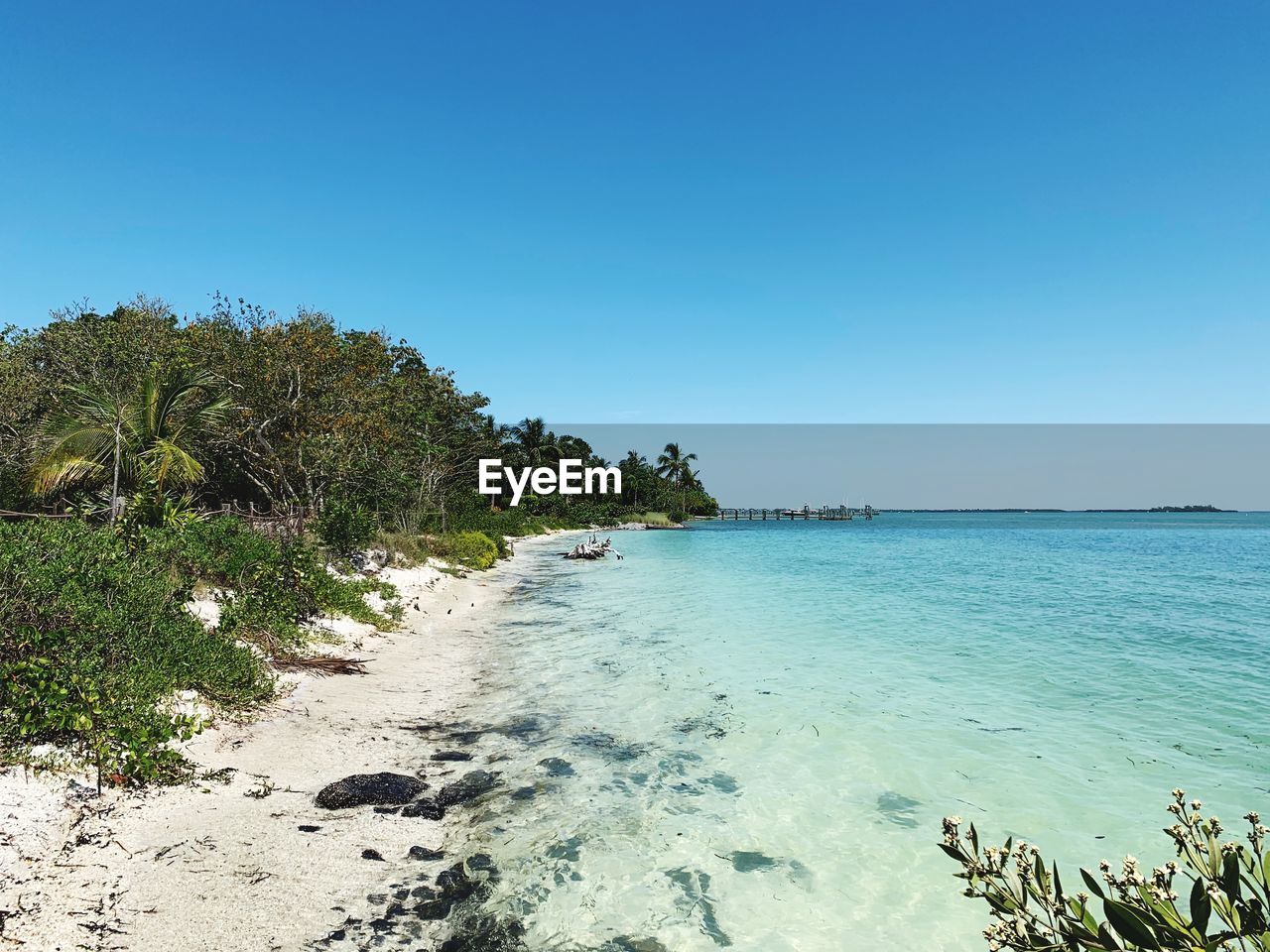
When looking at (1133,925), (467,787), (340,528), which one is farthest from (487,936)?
(340,528)

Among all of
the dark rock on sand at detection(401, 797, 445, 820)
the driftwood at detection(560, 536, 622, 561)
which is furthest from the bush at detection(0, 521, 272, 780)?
the driftwood at detection(560, 536, 622, 561)

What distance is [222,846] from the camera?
5.14m

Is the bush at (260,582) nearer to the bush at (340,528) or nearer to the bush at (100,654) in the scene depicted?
the bush at (100,654)

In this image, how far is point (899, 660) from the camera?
13.3 m

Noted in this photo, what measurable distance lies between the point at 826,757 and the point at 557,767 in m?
3.26

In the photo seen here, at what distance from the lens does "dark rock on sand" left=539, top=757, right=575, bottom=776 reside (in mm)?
7305

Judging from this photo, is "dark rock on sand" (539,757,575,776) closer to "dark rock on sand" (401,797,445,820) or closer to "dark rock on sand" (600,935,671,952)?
"dark rock on sand" (401,797,445,820)

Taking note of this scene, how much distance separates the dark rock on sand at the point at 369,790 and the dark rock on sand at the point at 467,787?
27 centimetres

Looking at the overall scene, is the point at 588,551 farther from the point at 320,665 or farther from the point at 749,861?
the point at 749,861

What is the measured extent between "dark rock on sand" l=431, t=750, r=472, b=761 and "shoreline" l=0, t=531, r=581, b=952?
0.45 ft

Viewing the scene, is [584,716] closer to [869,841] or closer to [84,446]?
[869,841]

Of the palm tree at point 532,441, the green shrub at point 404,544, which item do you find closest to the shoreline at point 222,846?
the green shrub at point 404,544

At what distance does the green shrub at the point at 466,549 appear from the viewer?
2727 cm

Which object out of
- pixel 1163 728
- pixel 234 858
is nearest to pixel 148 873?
pixel 234 858
